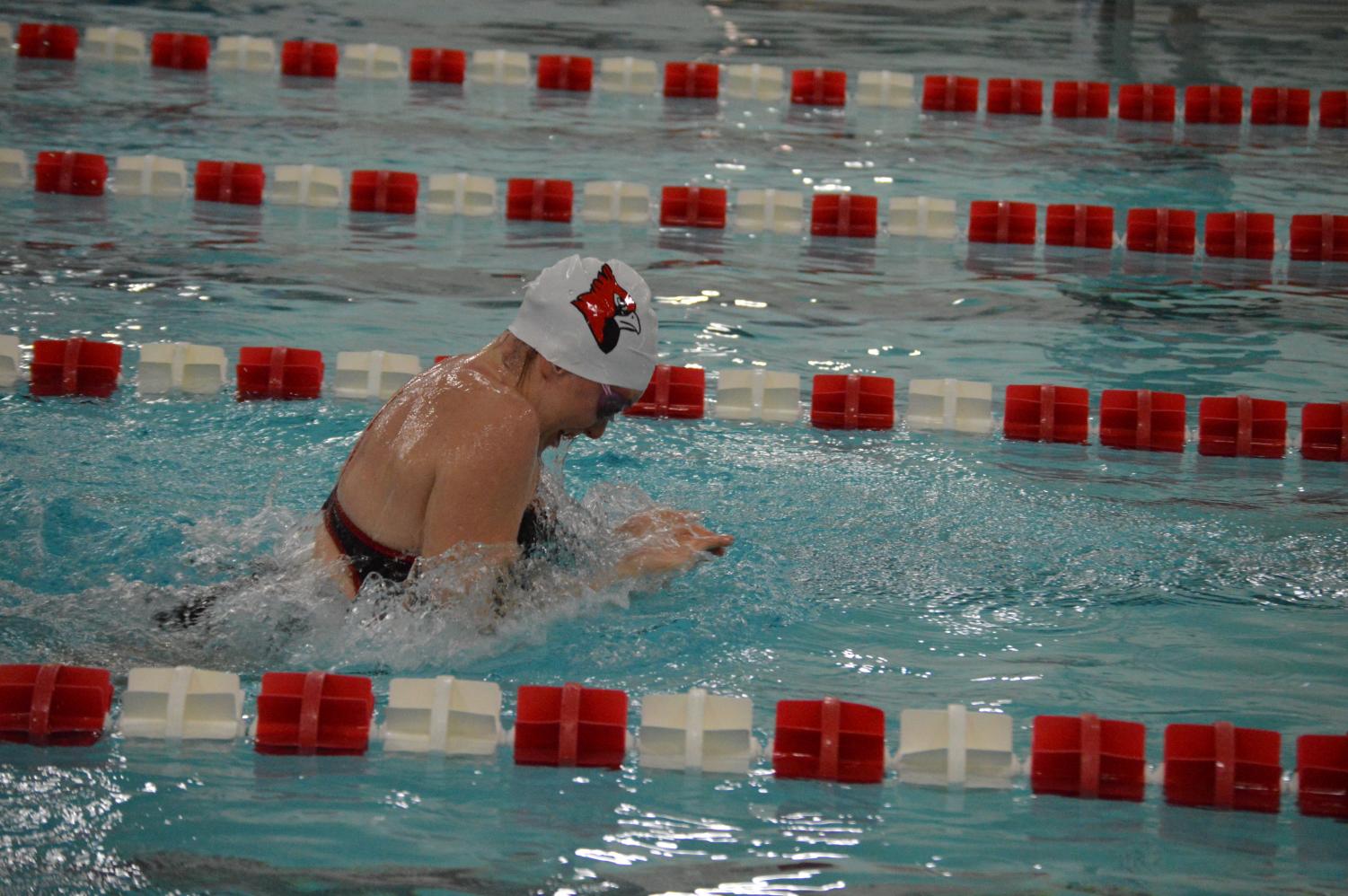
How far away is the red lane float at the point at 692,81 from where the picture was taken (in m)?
8.88

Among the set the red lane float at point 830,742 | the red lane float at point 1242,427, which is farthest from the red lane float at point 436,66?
the red lane float at point 830,742

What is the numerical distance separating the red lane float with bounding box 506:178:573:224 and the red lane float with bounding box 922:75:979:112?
9.26ft

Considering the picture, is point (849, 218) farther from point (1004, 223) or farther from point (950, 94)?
point (950, 94)

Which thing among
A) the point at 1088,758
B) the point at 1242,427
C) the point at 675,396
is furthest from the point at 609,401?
the point at 1242,427

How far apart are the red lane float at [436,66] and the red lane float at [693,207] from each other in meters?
2.65

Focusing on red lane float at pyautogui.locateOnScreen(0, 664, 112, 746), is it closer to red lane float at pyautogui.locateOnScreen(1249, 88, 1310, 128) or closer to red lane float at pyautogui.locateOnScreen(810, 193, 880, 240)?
red lane float at pyautogui.locateOnScreen(810, 193, 880, 240)

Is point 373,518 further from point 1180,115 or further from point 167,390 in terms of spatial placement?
point 1180,115

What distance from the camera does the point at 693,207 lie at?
22.6 ft

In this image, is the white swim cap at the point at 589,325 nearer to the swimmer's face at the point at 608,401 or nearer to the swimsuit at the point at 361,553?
the swimmer's face at the point at 608,401

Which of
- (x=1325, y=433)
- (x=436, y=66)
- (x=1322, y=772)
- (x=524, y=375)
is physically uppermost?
(x=436, y=66)

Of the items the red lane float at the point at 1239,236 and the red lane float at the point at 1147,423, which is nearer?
the red lane float at the point at 1147,423

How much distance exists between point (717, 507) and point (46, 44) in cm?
633

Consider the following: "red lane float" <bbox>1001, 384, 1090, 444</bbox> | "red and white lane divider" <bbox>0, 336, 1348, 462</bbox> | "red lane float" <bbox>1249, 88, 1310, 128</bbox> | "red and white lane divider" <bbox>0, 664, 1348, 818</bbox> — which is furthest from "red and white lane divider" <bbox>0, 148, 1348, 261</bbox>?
"red and white lane divider" <bbox>0, 664, 1348, 818</bbox>

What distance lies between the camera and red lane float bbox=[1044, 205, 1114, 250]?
266 inches
